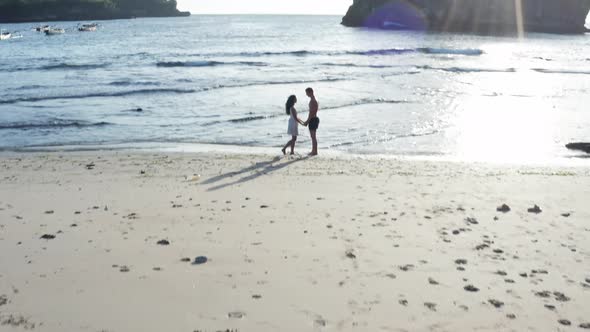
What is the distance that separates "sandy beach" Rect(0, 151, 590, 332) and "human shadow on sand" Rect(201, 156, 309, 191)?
0.30 feet

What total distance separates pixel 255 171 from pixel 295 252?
15.3 ft

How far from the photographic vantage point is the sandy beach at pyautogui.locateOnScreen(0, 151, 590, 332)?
4484 mm

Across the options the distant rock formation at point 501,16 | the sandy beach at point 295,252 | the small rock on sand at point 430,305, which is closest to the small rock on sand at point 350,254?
the sandy beach at point 295,252

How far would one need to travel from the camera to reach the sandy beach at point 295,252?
177 inches

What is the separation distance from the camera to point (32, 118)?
17922mm

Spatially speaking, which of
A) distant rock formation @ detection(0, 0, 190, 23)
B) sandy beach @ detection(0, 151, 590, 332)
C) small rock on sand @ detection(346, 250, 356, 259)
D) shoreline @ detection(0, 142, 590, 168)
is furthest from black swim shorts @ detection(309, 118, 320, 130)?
distant rock formation @ detection(0, 0, 190, 23)

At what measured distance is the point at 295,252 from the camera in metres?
5.87

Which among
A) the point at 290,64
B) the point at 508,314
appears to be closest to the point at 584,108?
the point at 508,314

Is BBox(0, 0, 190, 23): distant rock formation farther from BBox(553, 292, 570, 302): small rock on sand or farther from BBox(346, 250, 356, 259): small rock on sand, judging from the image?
BBox(553, 292, 570, 302): small rock on sand

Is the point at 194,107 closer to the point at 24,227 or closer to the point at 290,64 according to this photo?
the point at 24,227

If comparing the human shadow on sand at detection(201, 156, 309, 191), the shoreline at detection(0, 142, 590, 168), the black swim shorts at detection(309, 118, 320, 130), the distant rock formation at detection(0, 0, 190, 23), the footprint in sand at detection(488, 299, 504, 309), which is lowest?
the shoreline at detection(0, 142, 590, 168)

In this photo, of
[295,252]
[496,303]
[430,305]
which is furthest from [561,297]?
[295,252]

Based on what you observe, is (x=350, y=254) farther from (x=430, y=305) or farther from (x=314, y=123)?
(x=314, y=123)

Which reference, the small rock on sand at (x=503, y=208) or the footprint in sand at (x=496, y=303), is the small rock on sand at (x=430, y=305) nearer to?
the footprint in sand at (x=496, y=303)
